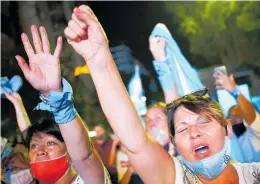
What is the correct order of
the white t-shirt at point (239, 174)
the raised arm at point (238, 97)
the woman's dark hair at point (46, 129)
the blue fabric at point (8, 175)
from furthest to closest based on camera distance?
the blue fabric at point (8, 175), the raised arm at point (238, 97), the woman's dark hair at point (46, 129), the white t-shirt at point (239, 174)

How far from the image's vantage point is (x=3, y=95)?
9.48 ft

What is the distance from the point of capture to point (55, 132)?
89.5 inches

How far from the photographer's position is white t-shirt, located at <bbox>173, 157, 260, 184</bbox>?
1.66m

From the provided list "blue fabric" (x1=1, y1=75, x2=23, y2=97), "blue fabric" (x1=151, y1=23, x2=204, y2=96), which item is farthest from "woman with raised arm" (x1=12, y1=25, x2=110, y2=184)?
"blue fabric" (x1=151, y1=23, x2=204, y2=96)

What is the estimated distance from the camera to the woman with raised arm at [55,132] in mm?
1681

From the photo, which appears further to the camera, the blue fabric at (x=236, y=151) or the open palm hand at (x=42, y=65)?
the blue fabric at (x=236, y=151)

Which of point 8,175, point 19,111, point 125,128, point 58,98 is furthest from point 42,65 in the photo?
point 8,175

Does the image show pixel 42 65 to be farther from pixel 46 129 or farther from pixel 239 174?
pixel 239 174

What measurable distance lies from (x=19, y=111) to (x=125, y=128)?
160 centimetres

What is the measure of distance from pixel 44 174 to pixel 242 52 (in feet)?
5.09

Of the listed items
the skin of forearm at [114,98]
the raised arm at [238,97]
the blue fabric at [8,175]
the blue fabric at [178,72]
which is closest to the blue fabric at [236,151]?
the raised arm at [238,97]

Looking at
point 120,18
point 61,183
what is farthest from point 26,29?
point 61,183

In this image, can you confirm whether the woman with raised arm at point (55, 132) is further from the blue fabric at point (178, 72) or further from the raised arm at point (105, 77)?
the blue fabric at point (178, 72)

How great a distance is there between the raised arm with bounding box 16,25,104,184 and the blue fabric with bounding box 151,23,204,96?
830 millimetres
